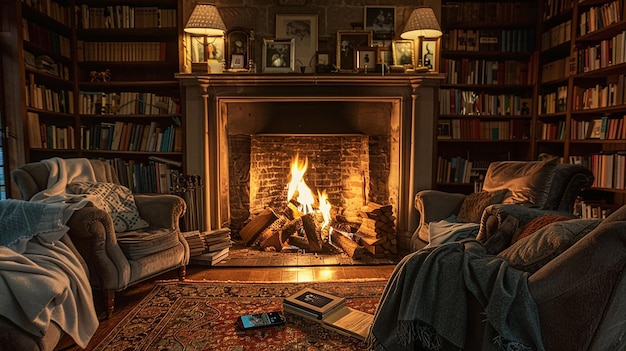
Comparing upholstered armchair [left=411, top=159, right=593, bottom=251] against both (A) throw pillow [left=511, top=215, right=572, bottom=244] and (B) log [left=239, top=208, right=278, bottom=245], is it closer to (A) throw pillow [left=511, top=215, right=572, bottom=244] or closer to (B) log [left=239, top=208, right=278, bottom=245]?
(A) throw pillow [left=511, top=215, right=572, bottom=244]

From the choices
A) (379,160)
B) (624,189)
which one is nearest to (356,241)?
(379,160)

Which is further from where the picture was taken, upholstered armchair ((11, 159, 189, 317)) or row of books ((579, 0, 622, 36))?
row of books ((579, 0, 622, 36))

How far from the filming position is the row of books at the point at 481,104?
4215mm

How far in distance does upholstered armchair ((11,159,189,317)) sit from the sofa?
162 centimetres

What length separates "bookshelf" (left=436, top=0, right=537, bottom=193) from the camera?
13.7 feet

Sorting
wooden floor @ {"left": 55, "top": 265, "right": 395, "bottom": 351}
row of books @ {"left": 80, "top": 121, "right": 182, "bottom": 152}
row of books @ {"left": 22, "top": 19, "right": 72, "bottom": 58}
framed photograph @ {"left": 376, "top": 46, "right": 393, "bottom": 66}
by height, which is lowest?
wooden floor @ {"left": 55, "top": 265, "right": 395, "bottom": 351}

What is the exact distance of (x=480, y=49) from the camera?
425 cm

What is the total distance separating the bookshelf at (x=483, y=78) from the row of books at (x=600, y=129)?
50 cm

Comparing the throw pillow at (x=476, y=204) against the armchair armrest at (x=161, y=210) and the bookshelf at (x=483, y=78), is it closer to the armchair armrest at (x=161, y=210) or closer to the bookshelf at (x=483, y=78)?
the bookshelf at (x=483, y=78)

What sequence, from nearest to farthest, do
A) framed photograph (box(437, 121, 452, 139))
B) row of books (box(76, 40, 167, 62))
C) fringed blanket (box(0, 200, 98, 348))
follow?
fringed blanket (box(0, 200, 98, 348)), row of books (box(76, 40, 167, 62)), framed photograph (box(437, 121, 452, 139))

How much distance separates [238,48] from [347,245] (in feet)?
6.90

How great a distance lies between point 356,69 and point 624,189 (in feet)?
7.75

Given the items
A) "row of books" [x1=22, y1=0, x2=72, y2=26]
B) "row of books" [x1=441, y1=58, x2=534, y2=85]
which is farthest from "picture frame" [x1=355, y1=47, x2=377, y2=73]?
"row of books" [x1=22, y1=0, x2=72, y2=26]

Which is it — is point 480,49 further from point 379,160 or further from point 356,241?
point 356,241
